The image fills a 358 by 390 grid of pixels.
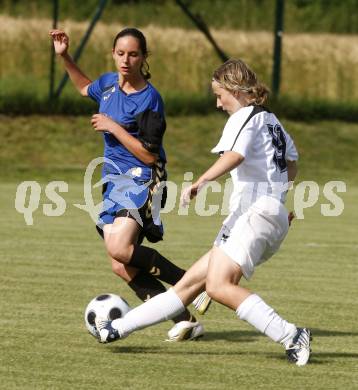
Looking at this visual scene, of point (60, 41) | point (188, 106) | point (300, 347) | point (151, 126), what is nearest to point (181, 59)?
point (188, 106)

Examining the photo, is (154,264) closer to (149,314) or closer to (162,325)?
(162,325)

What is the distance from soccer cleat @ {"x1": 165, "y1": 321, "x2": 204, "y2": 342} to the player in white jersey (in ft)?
1.82

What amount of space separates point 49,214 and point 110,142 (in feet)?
25.6

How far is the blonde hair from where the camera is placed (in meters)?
6.77

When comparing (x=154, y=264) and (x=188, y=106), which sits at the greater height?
(x=154, y=264)

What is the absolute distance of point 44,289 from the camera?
30.9ft

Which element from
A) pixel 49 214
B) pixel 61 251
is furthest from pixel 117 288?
pixel 49 214

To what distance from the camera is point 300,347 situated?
664cm

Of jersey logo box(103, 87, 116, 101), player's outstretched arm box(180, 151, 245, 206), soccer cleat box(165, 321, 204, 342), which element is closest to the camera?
player's outstretched arm box(180, 151, 245, 206)

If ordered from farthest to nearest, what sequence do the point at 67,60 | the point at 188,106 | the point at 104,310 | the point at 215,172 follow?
1. the point at 188,106
2. the point at 67,60
3. the point at 104,310
4. the point at 215,172

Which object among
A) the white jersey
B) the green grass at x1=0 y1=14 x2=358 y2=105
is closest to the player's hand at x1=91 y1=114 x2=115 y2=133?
the white jersey

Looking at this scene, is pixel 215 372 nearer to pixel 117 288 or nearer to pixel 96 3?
pixel 117 288

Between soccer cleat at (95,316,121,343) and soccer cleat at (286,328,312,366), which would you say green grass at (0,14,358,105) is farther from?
soccer cleat at (286,328,312,366)

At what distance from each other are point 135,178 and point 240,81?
49.5 inches
